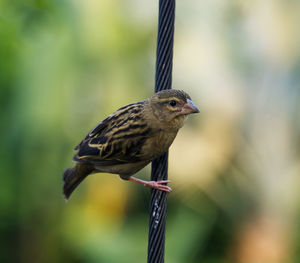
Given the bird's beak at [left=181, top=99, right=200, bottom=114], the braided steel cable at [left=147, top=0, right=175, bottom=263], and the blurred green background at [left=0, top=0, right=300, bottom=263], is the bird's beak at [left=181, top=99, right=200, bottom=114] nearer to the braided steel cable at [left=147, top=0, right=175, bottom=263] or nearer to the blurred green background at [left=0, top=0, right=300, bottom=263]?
the braided steel cable at [left=147, top=0, right=175, bottom=263]

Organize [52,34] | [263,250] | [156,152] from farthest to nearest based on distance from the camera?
[52,34], [263,250], [156,152]

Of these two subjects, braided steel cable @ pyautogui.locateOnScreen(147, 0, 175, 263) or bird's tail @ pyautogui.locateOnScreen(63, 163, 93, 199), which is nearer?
braided steel cable @ pyautogui.locateOnScreen(147, 0, 175, 263)

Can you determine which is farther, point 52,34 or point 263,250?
point 52,34

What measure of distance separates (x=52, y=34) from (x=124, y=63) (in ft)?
3.96

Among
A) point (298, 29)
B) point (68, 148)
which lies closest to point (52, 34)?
point (68, 148)

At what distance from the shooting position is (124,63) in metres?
8.53

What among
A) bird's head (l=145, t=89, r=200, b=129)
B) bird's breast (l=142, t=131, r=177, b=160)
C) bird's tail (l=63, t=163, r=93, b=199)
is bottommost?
bird's tail (l=63, t=163, r=93, b=199)

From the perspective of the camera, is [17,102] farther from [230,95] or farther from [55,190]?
[230,95]

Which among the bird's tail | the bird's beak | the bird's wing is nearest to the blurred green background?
the bird's tail

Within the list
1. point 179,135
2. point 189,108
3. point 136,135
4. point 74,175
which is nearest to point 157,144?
point 136,135

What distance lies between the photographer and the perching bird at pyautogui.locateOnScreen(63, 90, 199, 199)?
12.5 ft

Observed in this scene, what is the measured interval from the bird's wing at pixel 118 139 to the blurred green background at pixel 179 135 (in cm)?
368

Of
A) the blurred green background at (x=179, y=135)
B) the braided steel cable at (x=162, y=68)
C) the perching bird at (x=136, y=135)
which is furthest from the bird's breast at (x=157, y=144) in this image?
the blurred green background at (x=179, y=135)

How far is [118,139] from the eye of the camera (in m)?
4.04
